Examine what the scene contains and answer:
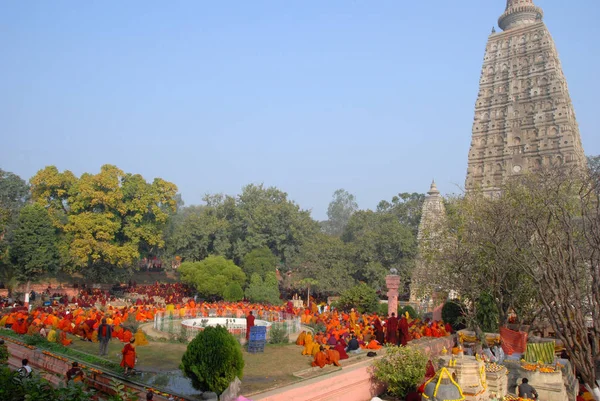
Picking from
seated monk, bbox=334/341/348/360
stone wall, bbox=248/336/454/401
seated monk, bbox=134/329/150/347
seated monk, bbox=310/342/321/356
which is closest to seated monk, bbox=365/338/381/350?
seated monk, bbox=334/341/348/360

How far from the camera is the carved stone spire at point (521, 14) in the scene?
119ft

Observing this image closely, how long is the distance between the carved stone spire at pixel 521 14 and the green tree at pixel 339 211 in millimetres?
64195

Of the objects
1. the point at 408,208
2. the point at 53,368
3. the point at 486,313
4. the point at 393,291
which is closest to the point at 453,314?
the point at 393,291

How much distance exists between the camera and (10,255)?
33.0m

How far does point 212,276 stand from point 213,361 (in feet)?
78.3

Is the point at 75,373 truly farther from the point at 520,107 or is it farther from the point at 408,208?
the point at 408,208

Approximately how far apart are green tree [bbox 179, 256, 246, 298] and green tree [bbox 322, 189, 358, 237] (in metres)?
65.7

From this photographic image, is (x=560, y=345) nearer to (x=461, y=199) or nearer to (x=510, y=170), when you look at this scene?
(x=461, y=199)

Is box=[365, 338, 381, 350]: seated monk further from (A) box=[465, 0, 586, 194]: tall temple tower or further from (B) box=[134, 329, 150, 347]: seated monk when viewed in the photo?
(A) box=[465, 0, 586, 194]: tall temple tower

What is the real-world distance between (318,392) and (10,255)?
29909mm

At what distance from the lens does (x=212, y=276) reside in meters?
32.8

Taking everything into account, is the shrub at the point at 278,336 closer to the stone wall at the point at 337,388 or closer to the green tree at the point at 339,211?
the stone wall at the point at 337,388

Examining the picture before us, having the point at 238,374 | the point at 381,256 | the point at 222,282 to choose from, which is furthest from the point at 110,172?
the point at 238,374

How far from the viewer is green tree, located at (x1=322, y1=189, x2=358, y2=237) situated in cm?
10037
